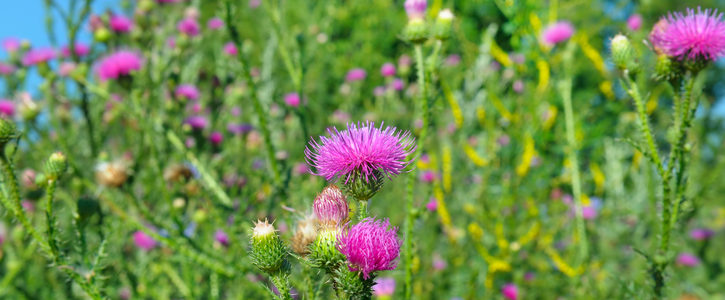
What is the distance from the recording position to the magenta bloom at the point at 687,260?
383cm

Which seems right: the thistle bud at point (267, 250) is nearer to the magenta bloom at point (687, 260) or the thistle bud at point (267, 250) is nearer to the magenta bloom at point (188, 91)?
the magenta bloom at point (188, 91)

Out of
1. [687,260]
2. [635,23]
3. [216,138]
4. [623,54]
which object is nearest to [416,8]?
[623,54]

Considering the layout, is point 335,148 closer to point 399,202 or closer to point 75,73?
point 75,73

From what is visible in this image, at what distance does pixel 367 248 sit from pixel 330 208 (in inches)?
4.4

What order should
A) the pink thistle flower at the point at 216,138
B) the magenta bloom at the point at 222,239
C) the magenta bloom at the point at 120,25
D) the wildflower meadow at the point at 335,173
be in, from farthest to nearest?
the magenta bloom at the point at 120,25 < the pink thistle flower at the point at 216,138 < the magenta bloom at the point at 222,239 < the wildflower meadow at the point at 335,173

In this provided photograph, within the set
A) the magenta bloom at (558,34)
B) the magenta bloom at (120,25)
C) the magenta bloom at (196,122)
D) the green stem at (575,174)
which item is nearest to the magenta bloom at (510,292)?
the green stem at (575,174)

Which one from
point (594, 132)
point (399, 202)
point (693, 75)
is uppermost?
point (594, 132)

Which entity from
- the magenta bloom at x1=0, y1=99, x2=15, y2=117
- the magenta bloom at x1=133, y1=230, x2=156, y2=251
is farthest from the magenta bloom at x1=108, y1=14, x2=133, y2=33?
the magenta bloom at x1=133, y1=230, x2=156, y2=251

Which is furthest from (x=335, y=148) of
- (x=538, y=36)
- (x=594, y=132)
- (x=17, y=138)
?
(x=594, y=132)

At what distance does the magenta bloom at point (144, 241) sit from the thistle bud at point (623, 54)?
2259 millimetres

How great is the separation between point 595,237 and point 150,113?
3.23 metres

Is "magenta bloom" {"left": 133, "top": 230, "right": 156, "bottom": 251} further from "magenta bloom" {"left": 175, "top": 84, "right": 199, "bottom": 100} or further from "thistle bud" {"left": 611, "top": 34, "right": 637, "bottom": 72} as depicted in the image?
"thistle bud" {"left": 611, "top": 34, "right": 637, "bottom": 72}

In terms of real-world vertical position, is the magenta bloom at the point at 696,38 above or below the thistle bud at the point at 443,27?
below

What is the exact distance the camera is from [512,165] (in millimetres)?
3117
